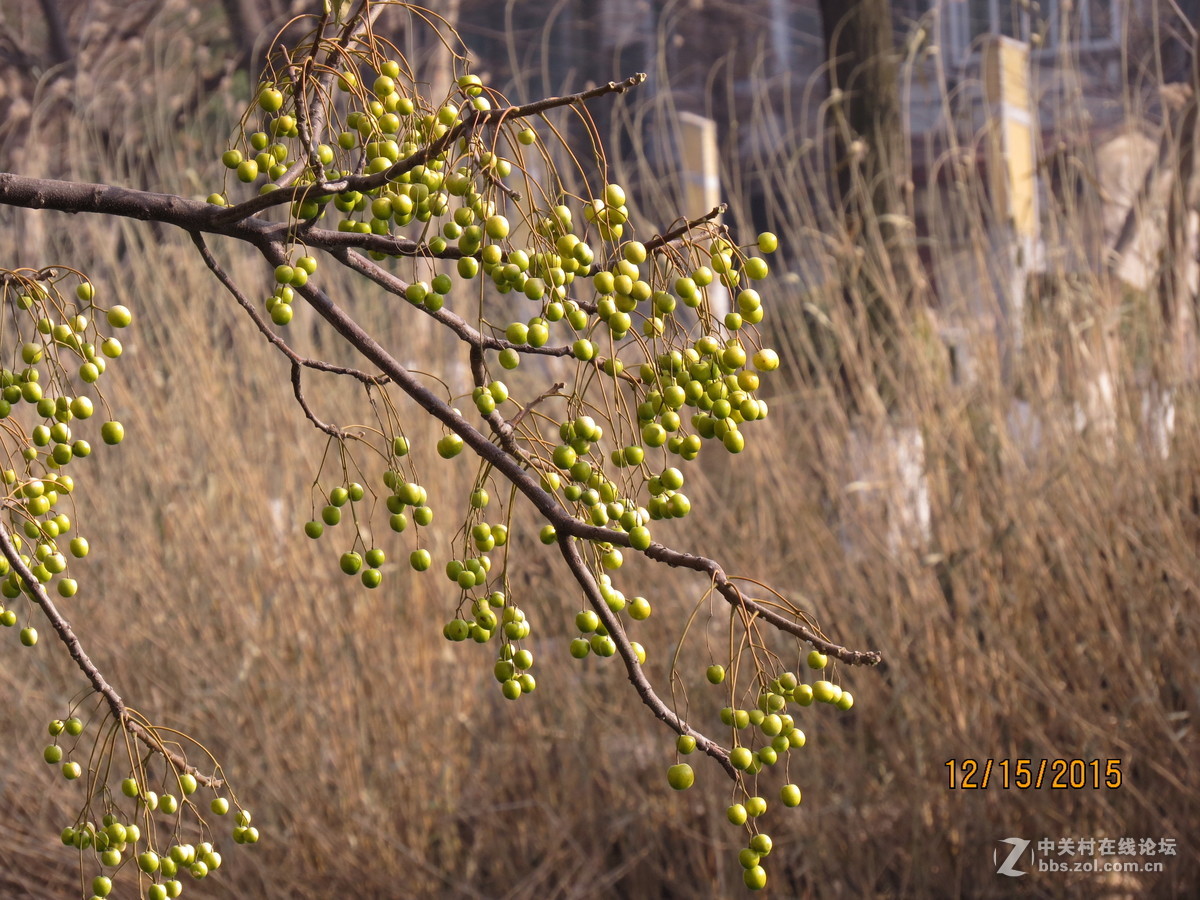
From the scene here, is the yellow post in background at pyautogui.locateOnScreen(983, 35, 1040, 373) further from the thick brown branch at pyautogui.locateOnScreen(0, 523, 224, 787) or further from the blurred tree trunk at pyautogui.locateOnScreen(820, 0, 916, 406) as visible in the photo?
the thick brown branch at pyautogui.locateOnScreen(0, 523, 224, 787)

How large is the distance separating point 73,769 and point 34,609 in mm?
1601

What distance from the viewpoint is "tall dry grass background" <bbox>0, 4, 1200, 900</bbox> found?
170cm

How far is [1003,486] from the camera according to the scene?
179cm

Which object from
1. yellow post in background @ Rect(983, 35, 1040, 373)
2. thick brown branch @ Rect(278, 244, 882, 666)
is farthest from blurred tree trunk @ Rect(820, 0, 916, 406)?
thick brown branch @ Rect(278, 244, 882, 666)

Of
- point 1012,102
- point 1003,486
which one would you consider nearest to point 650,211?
point 1012,102
